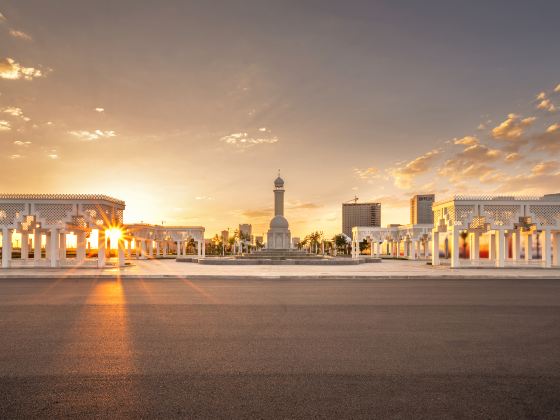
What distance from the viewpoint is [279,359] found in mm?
6012

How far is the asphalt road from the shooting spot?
172 inches

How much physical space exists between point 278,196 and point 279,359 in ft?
148

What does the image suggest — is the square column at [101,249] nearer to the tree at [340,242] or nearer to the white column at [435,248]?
the white column at [435,248]

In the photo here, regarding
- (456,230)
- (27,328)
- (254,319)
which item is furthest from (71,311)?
(456,230)

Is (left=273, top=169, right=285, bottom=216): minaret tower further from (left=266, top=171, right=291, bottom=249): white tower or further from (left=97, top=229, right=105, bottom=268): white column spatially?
(left=97, top=229, right=105, bottom=268): white column

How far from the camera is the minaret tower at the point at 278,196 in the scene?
50.4 meters

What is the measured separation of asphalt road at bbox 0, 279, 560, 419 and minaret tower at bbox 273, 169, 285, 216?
38890 millimetres

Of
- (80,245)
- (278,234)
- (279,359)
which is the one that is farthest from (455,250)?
(80,245)

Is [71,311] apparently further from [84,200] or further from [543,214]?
[543,214]

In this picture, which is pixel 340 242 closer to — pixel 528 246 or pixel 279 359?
pixel 528 246

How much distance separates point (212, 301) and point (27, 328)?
5.08 meters

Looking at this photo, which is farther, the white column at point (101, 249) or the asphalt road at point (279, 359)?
the white column at point (101, 249)

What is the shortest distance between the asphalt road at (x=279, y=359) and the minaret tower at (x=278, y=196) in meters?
38.9

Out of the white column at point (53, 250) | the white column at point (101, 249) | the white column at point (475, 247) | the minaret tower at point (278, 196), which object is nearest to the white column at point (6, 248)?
the white column at point (53, 250)
